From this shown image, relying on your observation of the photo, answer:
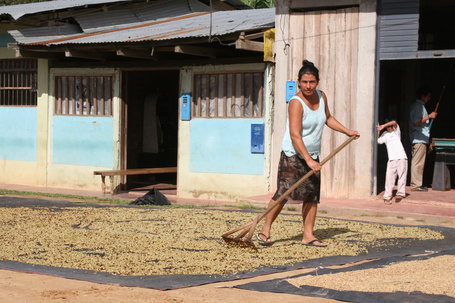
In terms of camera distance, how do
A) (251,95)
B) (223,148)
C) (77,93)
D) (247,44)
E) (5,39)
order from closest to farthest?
(247,44)
(251,95)
(223,148)
(77,93)
(5,39)

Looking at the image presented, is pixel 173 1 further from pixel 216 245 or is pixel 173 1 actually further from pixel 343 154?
pixel 216 245

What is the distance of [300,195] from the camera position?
337 inches

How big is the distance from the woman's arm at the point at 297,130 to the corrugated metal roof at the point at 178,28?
5.53 m

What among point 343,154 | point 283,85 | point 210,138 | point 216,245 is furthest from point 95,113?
point 216,245

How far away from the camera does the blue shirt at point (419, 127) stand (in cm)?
1398

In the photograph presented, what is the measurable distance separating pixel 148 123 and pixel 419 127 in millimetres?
6126

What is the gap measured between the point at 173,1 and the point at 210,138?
4621 mm

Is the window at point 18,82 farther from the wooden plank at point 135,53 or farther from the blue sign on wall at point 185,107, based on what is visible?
the blue sign on wall at point 185,107

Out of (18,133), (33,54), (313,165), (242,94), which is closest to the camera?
(313,165)

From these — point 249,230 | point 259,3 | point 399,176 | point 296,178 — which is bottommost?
point 249,230

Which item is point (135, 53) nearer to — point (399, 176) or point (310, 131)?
point (399, 176)

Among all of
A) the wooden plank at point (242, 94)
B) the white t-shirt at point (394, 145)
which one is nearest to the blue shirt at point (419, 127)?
the white t-shirt at point (394, 145)

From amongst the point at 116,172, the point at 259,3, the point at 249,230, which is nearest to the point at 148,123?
the point at 116,172

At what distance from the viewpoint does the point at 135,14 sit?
1845 cm
